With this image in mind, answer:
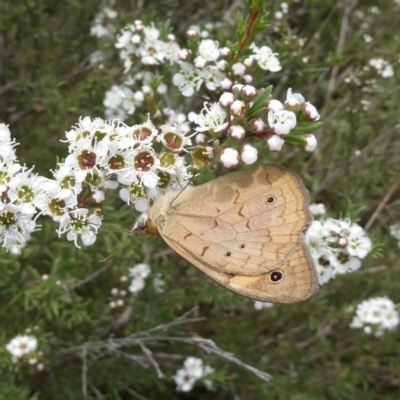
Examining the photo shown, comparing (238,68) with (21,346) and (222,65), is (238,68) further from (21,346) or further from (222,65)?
→ (21,346)

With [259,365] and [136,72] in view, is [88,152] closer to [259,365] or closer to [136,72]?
[136,72]

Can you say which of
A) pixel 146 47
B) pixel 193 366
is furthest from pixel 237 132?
pixel 193 366

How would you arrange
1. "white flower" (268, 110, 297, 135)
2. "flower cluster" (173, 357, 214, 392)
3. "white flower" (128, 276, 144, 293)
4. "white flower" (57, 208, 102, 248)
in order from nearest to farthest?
"white flower" (268, 110, 297, 135)
"white flower" (57, 208, 102, 248)
"white flower" (128, 276, 144, 293)
"flower cluster" (173, 357, 214, 392)

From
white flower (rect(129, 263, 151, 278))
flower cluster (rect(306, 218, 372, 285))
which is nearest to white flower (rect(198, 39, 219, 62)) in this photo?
flower cluster (rect(306, 218, 372, 285))

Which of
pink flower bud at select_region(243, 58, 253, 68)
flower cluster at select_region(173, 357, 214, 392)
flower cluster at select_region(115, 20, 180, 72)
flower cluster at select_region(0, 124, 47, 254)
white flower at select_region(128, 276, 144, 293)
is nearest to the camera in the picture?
flower cluster at select_region(0, 124, 47, 254)

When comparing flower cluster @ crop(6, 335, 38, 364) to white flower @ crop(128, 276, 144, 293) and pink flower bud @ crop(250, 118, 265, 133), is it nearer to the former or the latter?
white flower @ crop(128, 276, 144, 293)

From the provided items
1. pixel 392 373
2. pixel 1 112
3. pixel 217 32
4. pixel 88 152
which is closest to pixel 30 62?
pixel 1 112
